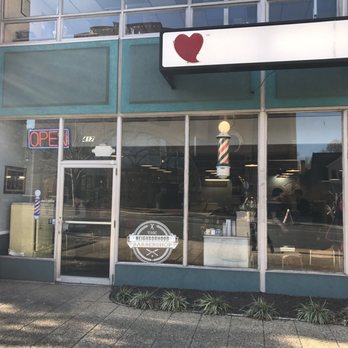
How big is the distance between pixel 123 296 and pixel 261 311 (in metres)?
2.14

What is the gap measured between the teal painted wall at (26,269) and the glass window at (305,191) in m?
3.93

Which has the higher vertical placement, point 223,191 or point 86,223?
point 223,191

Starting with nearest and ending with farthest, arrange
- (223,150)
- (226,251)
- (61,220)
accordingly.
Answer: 1. (226,251)
2. (223,150)
3. (61,220)

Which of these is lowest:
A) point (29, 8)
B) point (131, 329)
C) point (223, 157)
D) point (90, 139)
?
point (131, 329)

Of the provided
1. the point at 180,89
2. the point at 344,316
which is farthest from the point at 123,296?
the point at 180,89

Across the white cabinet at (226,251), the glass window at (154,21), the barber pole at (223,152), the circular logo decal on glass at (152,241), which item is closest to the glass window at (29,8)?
the glass window at (154,21)

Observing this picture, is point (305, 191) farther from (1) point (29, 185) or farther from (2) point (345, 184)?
(1) point (29, 185)

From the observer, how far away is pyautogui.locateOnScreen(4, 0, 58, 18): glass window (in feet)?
28.1

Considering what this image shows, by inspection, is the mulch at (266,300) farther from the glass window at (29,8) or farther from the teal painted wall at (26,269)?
the glass window at (29,8)

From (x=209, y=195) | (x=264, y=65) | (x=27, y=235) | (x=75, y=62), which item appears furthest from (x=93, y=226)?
(x=264, y=65)

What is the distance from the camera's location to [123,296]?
692 cm

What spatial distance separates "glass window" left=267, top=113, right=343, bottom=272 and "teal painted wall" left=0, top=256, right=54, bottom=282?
393 cm

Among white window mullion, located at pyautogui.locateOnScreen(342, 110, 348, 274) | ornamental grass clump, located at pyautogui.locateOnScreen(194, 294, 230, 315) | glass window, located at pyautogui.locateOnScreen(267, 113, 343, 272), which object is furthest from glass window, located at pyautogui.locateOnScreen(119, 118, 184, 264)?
white window mullion, located at pyautogui.locateOnScreen(342, 110, 348, 274)

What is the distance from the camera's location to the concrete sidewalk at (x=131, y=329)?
523 cm
